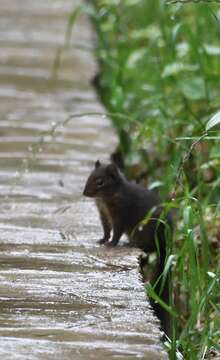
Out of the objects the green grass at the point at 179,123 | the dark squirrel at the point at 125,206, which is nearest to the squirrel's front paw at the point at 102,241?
the dark squirrel at the point at 125,206

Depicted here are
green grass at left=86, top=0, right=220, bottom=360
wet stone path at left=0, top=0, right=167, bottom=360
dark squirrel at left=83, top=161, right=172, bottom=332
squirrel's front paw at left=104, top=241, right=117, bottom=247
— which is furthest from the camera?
dark squirrel at left=83, top=161, right=172, bottom=332

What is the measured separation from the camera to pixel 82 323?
3.88 meters

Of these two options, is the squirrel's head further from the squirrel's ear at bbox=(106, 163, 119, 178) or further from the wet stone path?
the wet stone path

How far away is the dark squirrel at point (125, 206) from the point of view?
543 centimetres

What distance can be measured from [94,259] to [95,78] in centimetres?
427

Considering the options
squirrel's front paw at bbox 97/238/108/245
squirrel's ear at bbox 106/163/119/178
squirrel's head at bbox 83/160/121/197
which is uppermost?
squirrel's ear at bbox 106/163/119/178

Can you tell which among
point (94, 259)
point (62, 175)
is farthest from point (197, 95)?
point (94, 259)

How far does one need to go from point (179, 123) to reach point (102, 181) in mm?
1239

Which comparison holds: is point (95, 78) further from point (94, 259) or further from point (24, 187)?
point (94, 259)

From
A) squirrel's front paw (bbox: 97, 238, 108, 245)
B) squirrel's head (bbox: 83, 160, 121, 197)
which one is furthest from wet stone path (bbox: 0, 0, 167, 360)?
squirrel's head (bbox: 83, 160, 121, 197)

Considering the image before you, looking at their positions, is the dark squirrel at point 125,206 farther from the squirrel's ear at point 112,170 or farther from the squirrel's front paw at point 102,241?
the squirrel's front paw at point 102,241

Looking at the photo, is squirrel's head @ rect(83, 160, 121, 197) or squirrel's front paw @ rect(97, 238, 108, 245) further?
squirrel's head @ rect(83, 160, 121, 197)

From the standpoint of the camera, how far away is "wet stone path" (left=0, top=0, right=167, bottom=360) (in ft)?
12.2

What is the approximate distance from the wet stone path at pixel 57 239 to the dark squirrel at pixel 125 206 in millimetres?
108
